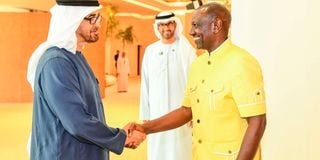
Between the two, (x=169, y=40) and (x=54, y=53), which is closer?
(x=54, y=53)

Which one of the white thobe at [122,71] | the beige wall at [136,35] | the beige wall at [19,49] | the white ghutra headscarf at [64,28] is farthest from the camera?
the beige wall at [136,35]

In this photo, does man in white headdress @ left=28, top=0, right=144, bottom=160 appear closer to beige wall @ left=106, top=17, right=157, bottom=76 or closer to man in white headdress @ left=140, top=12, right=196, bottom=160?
man in white headdress @ left=140, top=12, right=196, bottom=160

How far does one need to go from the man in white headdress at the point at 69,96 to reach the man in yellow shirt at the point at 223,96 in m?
0.48

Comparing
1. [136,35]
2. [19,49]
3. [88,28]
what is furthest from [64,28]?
[136,35]

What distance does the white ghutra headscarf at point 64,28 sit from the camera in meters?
2.39

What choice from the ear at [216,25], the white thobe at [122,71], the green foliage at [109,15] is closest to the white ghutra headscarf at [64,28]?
the ear at [216,25]

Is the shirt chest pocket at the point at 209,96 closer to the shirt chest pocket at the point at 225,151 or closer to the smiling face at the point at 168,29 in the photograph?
the shirt chest pocket at the point at 225,151

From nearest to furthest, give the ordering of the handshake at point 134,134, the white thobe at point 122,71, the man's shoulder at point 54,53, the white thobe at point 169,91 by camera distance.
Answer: the man's shoulder at point 54,53 < the handshake at point 134,134 < the white thobe at point 169,91 < the white thobe at point 122,71

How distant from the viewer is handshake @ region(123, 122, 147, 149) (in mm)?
2735

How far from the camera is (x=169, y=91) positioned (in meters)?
4.50

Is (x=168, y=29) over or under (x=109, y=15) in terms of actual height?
under

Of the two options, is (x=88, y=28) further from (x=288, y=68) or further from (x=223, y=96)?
(x=288, y=68)

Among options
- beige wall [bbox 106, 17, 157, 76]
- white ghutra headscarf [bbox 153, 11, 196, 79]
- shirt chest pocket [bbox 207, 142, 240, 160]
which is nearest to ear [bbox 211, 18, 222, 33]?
shirt chest pocket [bbox 207, 142, 240, 160]

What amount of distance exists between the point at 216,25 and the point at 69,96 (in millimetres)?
770
